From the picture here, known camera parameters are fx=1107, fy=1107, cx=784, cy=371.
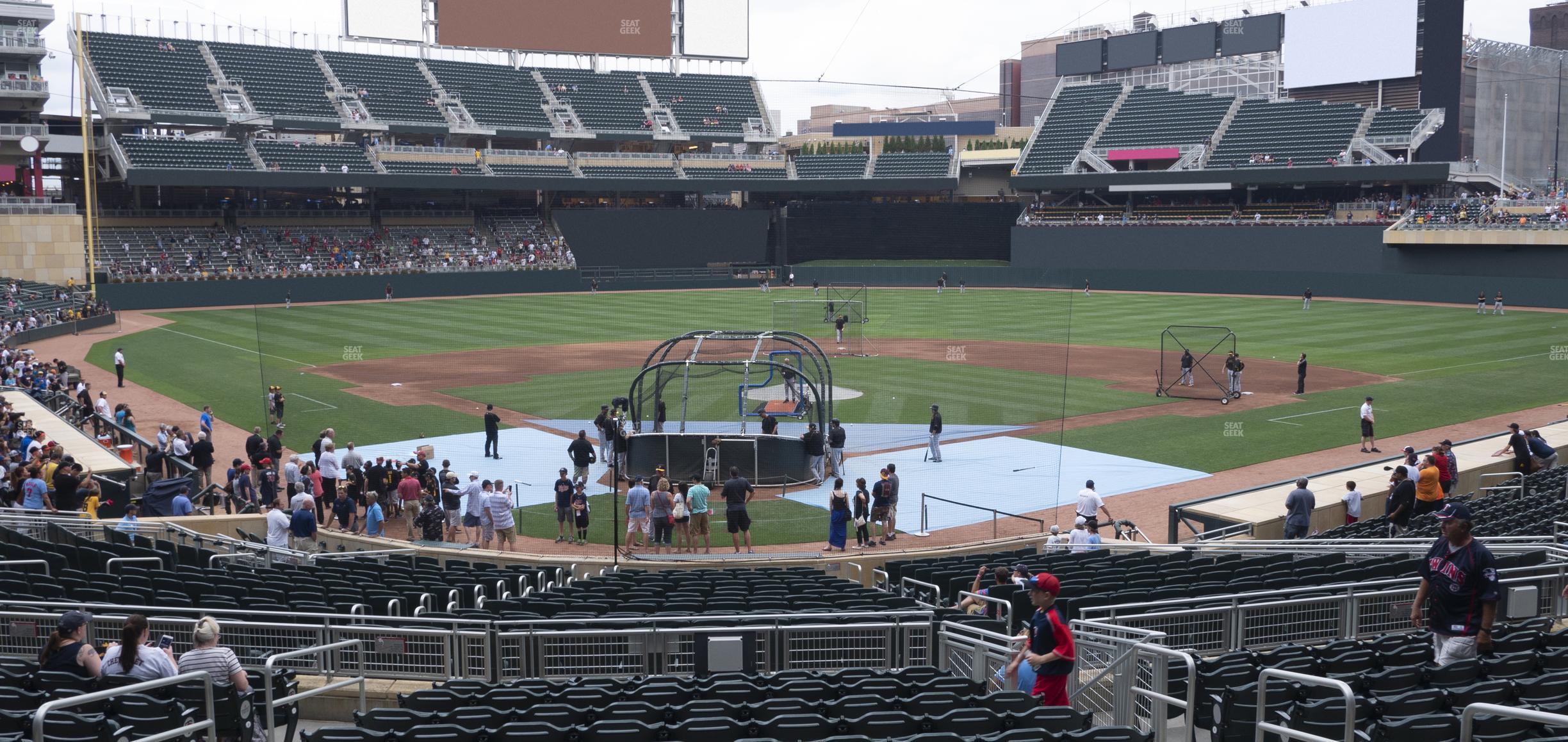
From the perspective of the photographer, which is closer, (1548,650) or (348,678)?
(1548,650)

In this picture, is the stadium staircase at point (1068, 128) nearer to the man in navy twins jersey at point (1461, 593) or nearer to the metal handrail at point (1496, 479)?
the metal handrail at point (1496, 479)

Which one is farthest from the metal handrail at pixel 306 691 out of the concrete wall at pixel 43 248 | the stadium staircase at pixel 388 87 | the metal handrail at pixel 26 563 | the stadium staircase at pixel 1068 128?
the stadium staircase at pixel 1068 128

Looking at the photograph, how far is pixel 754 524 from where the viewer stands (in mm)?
19406

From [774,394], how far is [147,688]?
2230cm

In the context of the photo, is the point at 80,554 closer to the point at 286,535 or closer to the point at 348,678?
the point at 286,535

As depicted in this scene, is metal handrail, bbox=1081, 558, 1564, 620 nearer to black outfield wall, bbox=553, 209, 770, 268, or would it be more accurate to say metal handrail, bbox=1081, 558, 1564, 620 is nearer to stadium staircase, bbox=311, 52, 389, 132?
black outfield wall, bbox=553, 209, 770, 268

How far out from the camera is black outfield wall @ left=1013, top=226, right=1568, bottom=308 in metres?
54.2

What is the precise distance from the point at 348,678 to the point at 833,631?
4159 mm

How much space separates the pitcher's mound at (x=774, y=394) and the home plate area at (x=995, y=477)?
4233 mm

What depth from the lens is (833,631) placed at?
10.0 meters

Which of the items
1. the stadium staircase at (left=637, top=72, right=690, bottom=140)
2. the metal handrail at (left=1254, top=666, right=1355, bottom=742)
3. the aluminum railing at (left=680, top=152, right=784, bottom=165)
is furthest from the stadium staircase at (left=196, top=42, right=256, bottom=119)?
the metal handrail at (left=1254, top=666, right=1355, bottom=742)

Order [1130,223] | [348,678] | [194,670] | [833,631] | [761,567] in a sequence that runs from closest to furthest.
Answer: [194,670]
[348,678]
[833,631]
[761,567]
[1130,223]

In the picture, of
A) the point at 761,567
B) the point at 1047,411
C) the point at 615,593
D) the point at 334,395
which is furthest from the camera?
the point at 334,395

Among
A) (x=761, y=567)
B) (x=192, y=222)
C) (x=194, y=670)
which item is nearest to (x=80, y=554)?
(x=194, y=670)
